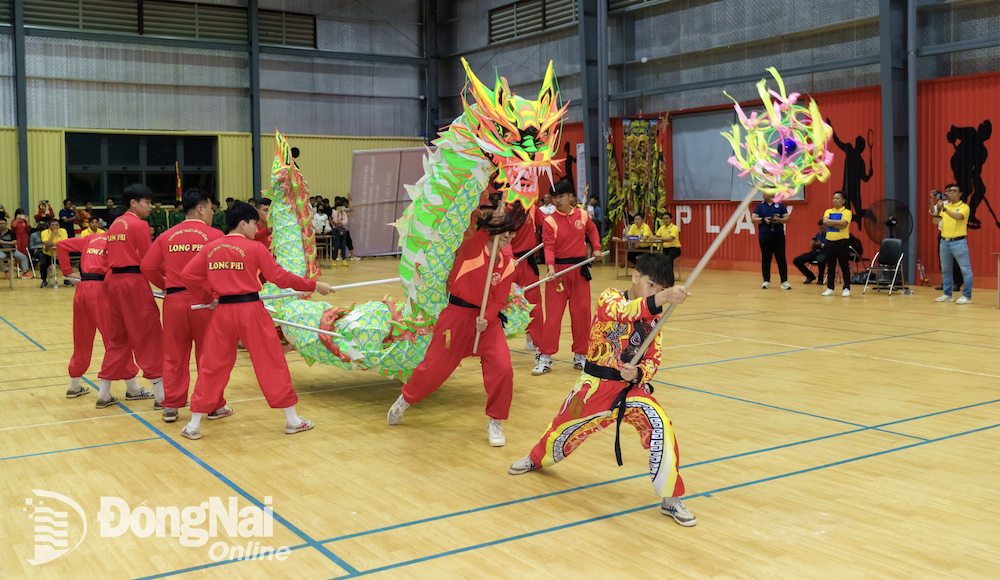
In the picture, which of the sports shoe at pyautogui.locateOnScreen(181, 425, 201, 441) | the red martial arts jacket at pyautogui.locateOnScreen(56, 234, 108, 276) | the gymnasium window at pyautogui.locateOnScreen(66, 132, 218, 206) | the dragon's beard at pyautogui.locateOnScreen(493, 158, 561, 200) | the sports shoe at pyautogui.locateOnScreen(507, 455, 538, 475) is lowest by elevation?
the sports shoe at pyautogui.locateOnScreen(507, 455, 538, 475)

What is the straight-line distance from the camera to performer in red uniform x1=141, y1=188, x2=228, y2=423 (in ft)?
21.7

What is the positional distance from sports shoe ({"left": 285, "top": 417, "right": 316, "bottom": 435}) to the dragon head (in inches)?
89.0

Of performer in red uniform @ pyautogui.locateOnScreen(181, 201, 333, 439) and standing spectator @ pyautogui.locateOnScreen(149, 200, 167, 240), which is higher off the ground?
standing spectator @ pyautogui.locateOnScreen(149, 200, 167, 240)

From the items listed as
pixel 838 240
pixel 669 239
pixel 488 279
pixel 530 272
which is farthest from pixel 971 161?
pixel 488 279

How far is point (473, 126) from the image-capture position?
590 cm

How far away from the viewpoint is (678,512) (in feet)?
14.7

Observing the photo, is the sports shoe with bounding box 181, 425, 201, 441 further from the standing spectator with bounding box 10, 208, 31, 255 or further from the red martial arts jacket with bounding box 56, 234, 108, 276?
the standing spectator with bounding box 10, 208, 31, 255

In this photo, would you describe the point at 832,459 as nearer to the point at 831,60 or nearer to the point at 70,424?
the point at 70,424

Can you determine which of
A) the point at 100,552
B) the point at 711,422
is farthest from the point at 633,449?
the point at 100,552

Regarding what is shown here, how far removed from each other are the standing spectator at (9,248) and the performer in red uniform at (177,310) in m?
12.9

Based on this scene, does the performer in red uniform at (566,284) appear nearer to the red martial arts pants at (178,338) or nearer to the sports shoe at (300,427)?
the sports shoe at (300,427)

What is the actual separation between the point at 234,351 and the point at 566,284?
362cm

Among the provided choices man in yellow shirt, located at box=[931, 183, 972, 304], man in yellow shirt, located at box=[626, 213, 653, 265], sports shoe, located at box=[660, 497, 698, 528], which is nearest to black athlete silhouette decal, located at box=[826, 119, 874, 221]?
man in yellow shirt, located at box=[931, 183, 972, 304]

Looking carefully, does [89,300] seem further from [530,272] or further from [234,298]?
[530,272]
